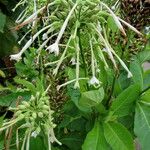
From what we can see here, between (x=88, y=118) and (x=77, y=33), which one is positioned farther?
(x=88, y=118)

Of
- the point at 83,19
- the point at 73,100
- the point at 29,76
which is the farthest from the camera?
the point at 29,76

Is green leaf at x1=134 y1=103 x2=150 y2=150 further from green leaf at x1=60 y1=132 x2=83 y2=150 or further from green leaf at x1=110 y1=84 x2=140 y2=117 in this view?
green leaf at x1=60 y1=132 x2=83 y2=150

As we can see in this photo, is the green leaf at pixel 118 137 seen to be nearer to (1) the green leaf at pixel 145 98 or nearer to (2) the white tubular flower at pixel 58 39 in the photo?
(1) the green leaf at pixel 145 98

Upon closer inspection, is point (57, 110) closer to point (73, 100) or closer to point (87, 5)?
point (73, 100)

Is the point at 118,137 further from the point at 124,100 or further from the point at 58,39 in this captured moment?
the point at 58,39

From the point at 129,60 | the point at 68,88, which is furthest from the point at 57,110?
the point at 129,60
